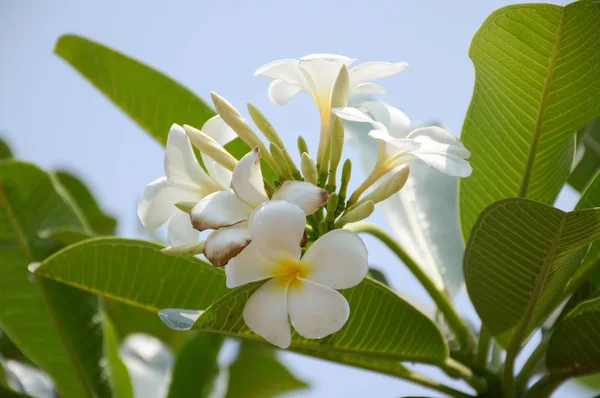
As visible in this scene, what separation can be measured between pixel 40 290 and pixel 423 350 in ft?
2.33

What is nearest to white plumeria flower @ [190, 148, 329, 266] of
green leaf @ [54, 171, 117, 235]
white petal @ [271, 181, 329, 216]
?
white petal @ [271, 181, 329, 216]

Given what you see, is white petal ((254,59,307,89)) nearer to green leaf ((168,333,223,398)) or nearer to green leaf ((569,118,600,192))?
green leaf ((168,333,223,398))

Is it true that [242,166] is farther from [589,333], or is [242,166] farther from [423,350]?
[589,333]

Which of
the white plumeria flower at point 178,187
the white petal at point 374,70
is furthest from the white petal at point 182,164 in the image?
the white petal at point 374,70

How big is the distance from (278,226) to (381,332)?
32cm

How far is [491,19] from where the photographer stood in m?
0.87

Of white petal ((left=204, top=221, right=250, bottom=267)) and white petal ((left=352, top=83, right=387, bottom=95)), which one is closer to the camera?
white petal ((left=204, top=221, right=250, bottom=267))

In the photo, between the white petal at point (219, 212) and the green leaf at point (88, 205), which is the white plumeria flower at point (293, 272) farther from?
the green leaf at point (88, 205)

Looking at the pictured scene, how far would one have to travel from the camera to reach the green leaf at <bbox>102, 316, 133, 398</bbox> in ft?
4.53

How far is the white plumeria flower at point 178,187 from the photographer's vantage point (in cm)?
86

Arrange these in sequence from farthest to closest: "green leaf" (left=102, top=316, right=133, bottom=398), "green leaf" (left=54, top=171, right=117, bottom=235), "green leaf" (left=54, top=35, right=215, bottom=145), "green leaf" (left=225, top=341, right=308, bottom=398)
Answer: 1. "green leaf" (left=54, top=171, right=117, bottom=235)
2. "green leaf" (left=225, top=341, right=308, bottom=398)
3. "green leaf" (left=102, top=316, right=133, bottom=398)
4. "green leaf" (left=54, top=35, right=215, bottom=145)

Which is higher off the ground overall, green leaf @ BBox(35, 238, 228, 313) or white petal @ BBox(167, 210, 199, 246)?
white petal @ BBox(167, 210, 199, 246)

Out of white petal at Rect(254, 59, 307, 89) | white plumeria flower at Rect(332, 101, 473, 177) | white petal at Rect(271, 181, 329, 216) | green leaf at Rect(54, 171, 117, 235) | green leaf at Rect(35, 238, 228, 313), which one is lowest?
green leaf at Rect(54, 171, 117, 235)

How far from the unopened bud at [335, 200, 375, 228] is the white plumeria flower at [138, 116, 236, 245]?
17cm
